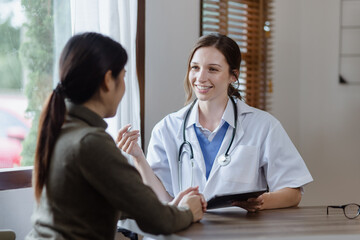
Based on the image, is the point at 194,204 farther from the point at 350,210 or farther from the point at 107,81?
the point at 350,210

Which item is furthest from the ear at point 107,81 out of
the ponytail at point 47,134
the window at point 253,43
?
the window at point 253,43

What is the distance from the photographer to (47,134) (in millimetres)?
1466

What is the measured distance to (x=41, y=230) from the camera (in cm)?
144

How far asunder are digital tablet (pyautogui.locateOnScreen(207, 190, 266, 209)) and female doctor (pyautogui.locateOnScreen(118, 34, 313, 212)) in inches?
12.5

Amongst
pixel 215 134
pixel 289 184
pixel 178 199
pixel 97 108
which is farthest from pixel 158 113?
pixel 97 108

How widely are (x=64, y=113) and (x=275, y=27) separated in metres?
2.92

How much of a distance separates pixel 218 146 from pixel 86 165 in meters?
1.07

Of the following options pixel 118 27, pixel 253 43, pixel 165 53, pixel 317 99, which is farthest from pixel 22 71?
pixel 317 99

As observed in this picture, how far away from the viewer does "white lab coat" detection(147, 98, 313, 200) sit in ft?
7.53

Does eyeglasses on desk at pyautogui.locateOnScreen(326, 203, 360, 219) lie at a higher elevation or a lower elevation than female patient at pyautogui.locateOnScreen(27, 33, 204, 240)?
lower

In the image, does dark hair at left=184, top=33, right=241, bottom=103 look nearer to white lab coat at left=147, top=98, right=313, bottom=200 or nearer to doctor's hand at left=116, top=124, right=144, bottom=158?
white lab coat at left=147, top=98, right=313, bottom=200

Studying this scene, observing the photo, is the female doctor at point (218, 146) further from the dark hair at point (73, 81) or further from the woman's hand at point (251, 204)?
the dark hair at point (73, 81)

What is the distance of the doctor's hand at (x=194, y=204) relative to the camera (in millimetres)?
1689

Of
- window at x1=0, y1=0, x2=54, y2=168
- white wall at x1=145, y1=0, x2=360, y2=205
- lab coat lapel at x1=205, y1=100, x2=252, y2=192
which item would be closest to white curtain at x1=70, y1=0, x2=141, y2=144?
window at x1=0, y1=0, x2=54, y2=168
